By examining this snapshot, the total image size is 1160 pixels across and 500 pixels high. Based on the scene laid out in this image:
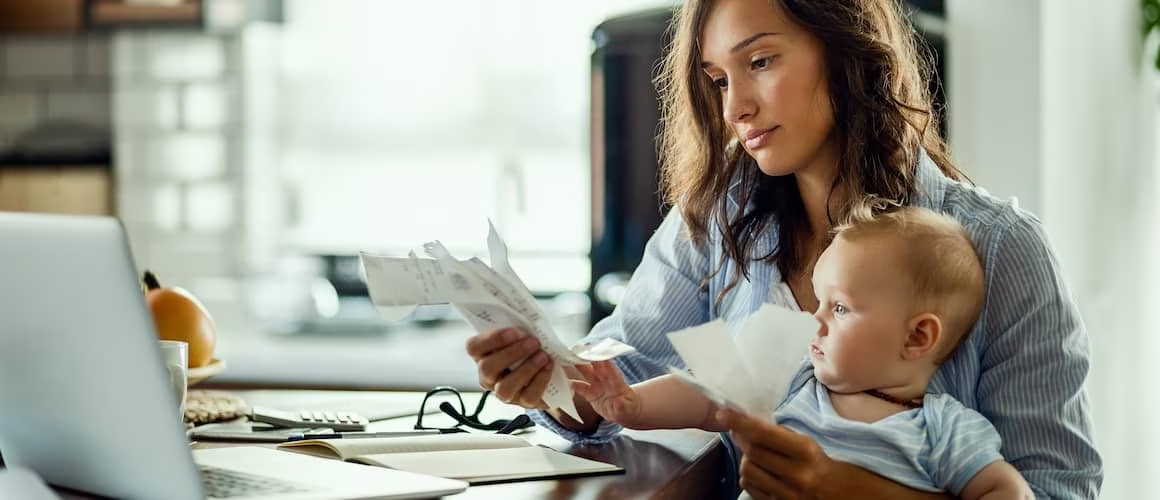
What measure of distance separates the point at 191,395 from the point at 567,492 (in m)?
0.79

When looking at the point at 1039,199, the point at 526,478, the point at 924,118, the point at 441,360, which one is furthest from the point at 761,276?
the point at 441,360

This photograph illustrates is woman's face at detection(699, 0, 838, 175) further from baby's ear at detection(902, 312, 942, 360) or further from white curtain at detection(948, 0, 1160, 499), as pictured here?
white curtain at detection(948, 0, 1160, 499)

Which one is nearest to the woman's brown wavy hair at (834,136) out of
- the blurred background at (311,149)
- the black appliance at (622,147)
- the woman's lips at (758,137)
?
the woman's lips at (758,137)

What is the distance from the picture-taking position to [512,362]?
1.35m

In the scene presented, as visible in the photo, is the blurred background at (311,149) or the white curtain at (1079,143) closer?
the white curtain at (1079,143)

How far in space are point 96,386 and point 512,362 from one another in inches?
18.6

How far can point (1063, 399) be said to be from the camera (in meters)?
1.40

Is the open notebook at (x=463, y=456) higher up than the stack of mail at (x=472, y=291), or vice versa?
the stack of mail at (x=472, y=291)

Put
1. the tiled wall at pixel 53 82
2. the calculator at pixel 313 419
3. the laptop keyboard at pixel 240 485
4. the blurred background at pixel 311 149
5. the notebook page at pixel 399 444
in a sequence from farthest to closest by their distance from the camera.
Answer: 1. the tiled wall at pixel 53 82
2. the blurred background at pixel 311 149
3. the calculator at pixel 313 419
4. the notebook page at pixel 399 444
5. the laptop keyboard at pixel 240 485

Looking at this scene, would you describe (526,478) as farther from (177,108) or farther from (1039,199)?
(177,108)

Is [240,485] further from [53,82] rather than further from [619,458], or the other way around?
[53,82]

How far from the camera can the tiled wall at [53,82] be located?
445cm

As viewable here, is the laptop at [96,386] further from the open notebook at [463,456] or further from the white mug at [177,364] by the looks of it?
the white mug at [177,364]

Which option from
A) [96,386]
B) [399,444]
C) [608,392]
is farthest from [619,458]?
[96,386]
